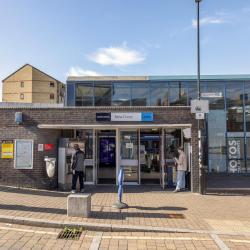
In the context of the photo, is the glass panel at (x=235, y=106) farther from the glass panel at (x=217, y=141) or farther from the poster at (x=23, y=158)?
the poster at (x=23, y=158)

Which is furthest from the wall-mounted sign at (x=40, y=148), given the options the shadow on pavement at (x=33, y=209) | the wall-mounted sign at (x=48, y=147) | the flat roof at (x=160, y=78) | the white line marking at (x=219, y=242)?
the flat roof at (x=160, y=78)

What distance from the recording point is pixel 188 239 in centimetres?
699

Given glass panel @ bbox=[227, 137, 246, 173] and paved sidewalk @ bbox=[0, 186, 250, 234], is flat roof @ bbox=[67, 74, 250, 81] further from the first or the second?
paved sidewalk @ bbox=[0, 186, 250, 234]

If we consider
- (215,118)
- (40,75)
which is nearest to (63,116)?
(215,118)

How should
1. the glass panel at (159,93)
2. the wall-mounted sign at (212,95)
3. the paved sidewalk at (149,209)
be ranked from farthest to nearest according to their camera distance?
the glass panel at (159,93) < the wall-mounted sign at (212,95) < the paved sidewalk at (149,209)

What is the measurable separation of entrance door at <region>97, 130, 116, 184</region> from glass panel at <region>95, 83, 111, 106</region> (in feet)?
20.3

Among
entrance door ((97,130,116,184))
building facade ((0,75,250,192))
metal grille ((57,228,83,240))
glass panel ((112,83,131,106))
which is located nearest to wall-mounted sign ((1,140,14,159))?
building facade ((0,75,250,192))

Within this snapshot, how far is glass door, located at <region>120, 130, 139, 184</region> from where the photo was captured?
15.0 meters

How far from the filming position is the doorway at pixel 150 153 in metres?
15.2

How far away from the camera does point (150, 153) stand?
601 inches

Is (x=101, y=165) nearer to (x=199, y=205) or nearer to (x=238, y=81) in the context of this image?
(x=199, y=205)

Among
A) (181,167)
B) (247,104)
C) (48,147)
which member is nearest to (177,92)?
(247,104)

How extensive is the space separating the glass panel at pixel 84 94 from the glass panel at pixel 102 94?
36 cm

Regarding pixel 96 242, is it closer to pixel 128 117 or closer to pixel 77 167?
pixel 77 167
